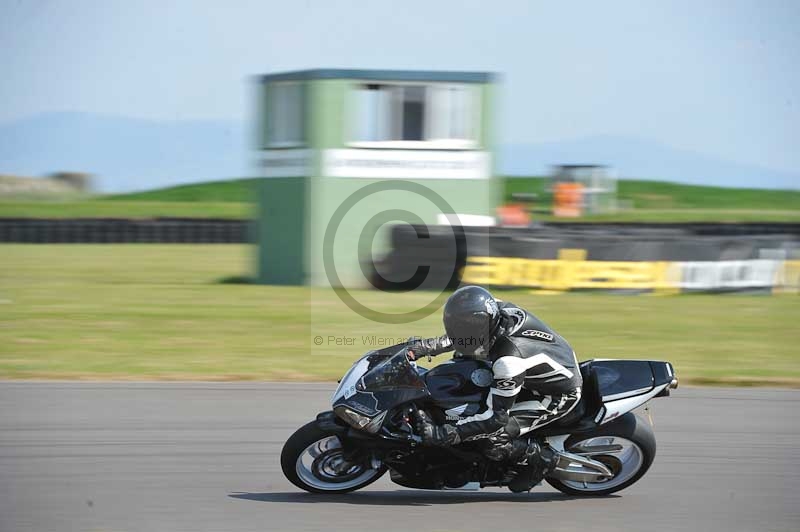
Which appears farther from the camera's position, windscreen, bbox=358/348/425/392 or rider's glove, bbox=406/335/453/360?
rider's glove, bbox=406/335/453/360

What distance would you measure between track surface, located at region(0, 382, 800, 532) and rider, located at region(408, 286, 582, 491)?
424mm

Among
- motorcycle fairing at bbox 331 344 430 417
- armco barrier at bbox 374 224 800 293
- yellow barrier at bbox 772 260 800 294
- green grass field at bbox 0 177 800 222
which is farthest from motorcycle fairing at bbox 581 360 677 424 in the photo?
green grass field at bbox 0 177 800 222

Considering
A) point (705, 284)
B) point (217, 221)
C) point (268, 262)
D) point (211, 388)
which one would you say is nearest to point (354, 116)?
point (268, 262)

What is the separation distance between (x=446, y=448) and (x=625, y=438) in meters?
1.07

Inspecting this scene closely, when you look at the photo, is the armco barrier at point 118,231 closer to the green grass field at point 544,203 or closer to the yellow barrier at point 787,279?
the green grass field at point 544,203

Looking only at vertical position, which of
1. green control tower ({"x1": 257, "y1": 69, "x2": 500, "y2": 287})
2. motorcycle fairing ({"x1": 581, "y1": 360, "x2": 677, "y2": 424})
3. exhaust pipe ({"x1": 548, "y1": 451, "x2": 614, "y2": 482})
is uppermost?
green control tower ({"x1": 257, "y1": 69, "x2": 500, "y2": 287})

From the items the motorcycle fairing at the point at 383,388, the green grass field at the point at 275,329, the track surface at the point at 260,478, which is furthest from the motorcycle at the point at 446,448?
the green grass field at the point at 275,329

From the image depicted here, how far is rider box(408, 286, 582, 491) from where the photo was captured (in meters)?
5.25

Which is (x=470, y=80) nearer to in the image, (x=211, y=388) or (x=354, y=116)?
(x=354, y=116)

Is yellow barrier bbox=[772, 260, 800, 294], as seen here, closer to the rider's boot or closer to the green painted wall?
the green painted wall

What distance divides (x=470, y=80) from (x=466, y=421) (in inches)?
505

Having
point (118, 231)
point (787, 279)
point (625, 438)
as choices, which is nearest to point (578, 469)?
point (625, 438)

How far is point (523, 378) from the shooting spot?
5281 millimetres

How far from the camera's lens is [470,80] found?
17.4 metres
